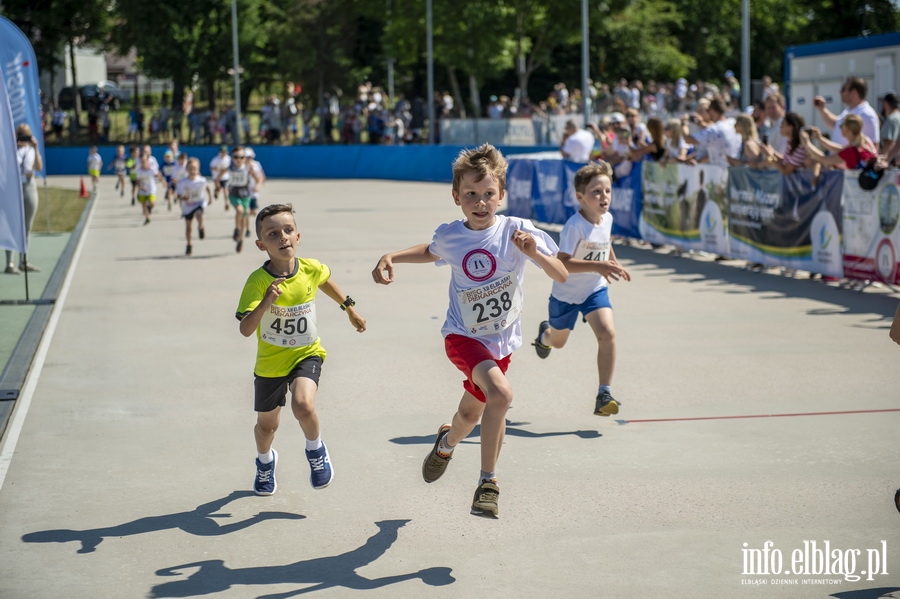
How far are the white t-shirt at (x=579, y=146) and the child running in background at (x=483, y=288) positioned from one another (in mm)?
17361

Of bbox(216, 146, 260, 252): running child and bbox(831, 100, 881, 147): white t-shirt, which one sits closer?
bbox(831, 100, 881, 147): white t-shirt

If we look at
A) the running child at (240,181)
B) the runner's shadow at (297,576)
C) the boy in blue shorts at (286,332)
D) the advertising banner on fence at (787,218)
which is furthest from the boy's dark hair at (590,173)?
the running child at (240,181)

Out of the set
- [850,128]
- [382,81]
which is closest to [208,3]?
[382,81]

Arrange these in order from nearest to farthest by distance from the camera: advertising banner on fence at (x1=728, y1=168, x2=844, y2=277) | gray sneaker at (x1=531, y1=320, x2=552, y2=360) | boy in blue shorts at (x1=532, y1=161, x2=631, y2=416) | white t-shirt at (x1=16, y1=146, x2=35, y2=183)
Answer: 1. boy in blue shorts at (x1=532, y1=161, x2=631, y2=416)
2. gray sneaker at (x1=531, y1=320, x2=552, y2=360)
3. advertising banner on fence at (x1=728, y1=168, x2=844, y2=277)
4. white t-shirt at (x1=16, y1=146, x2=35, y2=183)

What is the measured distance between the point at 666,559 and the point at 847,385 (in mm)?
4344

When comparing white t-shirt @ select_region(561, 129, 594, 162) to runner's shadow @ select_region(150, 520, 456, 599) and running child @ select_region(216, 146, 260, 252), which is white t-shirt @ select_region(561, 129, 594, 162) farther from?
runner's shadow @ select_region(150, 520, 456, 599)

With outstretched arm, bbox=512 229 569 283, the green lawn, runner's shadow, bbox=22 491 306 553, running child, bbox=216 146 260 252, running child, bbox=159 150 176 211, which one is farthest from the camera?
running child, bbox=159 150 176 211

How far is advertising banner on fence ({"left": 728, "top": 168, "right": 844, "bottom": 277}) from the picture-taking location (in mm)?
15016

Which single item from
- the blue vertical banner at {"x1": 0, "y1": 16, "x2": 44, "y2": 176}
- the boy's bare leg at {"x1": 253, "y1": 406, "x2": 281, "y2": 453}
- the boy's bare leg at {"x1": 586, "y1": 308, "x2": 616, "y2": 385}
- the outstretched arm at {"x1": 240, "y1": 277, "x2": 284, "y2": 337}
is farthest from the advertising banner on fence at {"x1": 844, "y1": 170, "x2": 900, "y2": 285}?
the blue vertical banner at {"x1": 0, "y1": 16, "x2": 44, "y2": 176}

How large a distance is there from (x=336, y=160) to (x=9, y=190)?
3867cm

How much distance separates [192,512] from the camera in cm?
637

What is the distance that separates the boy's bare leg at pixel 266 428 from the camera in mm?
6547

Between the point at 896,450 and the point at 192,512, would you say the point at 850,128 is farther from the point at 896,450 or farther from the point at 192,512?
the point at 192,512

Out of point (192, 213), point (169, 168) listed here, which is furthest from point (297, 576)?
point (169, 168)
